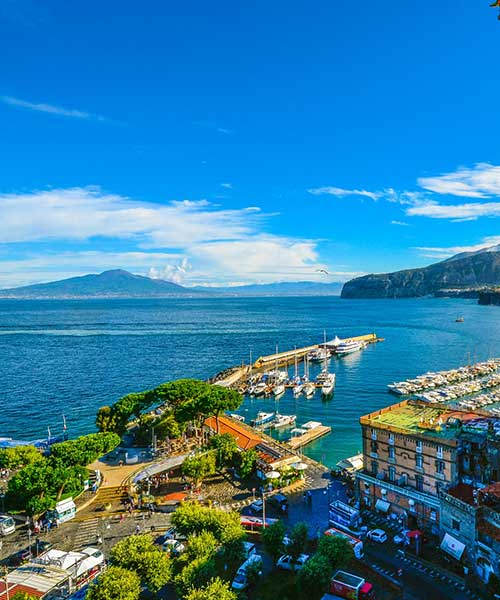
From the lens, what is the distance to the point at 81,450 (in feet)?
157

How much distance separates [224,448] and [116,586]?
964 inches

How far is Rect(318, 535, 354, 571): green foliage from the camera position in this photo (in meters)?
30.5

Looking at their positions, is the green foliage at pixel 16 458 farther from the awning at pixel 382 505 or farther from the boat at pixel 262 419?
the boat at pixel 262 419

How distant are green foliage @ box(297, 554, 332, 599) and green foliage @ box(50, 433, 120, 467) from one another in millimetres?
27180

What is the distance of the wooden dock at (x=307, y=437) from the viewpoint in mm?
65219

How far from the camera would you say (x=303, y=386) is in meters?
99.0

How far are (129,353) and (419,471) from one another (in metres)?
129

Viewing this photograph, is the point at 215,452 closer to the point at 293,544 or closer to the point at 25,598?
the point at 293,544

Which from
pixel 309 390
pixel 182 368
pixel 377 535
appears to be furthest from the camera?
pixel 182 368

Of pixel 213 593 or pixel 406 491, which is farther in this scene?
pixel 406 491

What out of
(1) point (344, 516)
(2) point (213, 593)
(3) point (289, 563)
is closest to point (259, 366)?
(1) point (344, 516)

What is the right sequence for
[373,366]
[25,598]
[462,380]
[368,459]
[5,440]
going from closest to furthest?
[25,598], [368,459], [5,440], [462,380], [373,366]

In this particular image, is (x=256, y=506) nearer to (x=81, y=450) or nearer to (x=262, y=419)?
(x=81, y=450)

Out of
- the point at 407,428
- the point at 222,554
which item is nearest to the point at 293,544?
the point at 222,554
